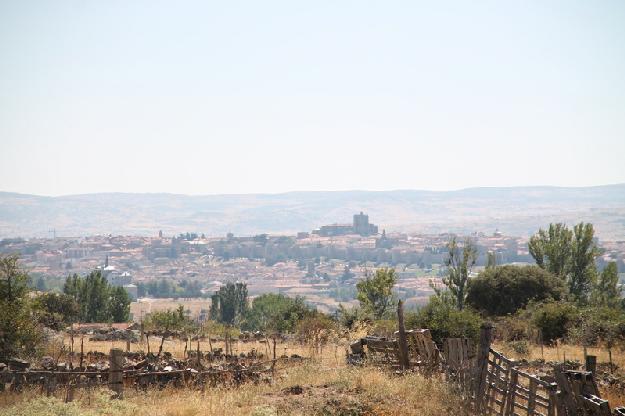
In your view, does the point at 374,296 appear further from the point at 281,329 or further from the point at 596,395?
the point at 596,395

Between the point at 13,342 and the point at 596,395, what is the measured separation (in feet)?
59.5

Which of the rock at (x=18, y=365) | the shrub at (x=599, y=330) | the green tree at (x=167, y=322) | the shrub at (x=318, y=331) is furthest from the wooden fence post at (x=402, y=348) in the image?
the green tree at (x=167, y=322)

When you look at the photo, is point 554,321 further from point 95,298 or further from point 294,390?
point 95,298

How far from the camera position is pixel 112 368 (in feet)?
61.4

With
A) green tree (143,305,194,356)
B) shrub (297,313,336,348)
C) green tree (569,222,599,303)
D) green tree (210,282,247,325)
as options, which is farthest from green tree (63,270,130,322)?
green tree (569,222,599,303)

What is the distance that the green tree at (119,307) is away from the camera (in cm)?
7519

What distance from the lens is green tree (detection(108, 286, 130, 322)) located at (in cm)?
7519

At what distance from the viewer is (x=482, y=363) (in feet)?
50.3

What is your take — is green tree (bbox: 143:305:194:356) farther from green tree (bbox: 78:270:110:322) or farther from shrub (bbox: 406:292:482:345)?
shrub (bbox: 406:292:482:345)

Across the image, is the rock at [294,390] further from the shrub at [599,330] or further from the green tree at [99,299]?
the green tree at [99,299]

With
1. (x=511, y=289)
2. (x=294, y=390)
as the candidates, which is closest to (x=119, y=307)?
(x=511, y=289)

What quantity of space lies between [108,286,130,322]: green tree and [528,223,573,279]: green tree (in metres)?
39.3

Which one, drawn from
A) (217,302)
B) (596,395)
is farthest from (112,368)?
(217,302)

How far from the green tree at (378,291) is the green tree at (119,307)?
31955 millimetres
